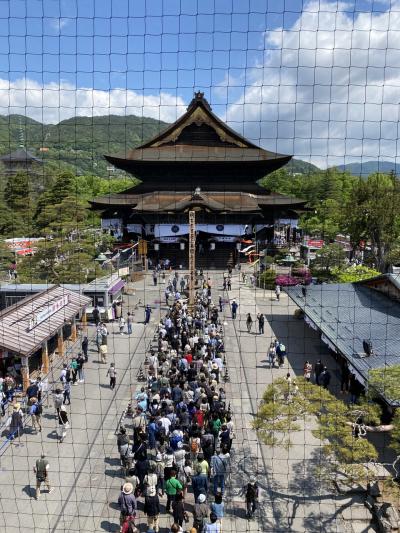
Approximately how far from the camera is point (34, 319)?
8.11 metres

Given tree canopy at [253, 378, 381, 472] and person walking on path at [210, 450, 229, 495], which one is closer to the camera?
tree canopy at [253, 378, 381, 472]

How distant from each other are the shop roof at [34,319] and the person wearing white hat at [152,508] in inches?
141

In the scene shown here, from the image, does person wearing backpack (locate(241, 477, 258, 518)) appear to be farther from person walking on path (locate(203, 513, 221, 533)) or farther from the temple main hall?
the temple main hall

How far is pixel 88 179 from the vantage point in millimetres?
44188

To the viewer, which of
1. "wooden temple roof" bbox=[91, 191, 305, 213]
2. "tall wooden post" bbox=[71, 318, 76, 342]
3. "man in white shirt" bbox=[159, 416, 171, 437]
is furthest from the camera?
"wooden temple roof" bbox=[91, 191, 305, 213]

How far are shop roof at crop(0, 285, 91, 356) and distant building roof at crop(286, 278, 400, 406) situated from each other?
4645 millimetres

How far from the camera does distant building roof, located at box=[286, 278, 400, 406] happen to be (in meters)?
6.68

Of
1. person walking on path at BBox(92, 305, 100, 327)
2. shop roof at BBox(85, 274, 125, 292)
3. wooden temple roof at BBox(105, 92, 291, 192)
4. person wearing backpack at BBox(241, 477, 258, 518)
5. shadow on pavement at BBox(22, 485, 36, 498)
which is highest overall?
wooden temple roof at BBox(105, 92, 291, 192)

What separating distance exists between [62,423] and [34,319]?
2570mm

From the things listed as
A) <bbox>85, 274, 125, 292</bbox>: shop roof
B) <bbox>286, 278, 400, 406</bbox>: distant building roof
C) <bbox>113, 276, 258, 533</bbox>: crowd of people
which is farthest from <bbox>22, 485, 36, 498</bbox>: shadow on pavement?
<bbox>85, 274, 125, 292</bbox>: shop roof

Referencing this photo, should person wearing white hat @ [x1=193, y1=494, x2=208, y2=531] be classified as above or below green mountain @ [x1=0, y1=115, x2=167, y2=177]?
below

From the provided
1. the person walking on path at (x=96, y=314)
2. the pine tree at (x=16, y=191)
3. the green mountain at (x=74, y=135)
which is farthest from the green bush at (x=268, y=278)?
the pine tree at (x=16, y=191)

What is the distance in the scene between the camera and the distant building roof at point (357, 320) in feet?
21.9

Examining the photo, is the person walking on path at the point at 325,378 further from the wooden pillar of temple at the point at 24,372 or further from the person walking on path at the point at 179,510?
the wooden pillar of temple at the point at 24,372
